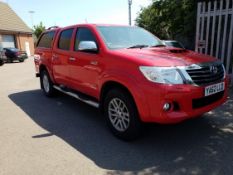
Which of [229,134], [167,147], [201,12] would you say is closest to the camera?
[167,147]

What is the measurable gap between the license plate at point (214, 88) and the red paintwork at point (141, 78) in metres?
0.16

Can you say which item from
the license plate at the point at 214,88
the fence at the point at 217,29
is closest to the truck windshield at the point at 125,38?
the license plate at the point at 214,88

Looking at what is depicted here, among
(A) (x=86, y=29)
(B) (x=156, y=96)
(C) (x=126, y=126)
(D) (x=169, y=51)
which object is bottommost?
(C) (x=126, y=126)

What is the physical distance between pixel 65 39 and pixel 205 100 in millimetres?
3547

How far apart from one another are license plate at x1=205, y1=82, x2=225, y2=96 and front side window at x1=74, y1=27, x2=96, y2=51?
217 cm

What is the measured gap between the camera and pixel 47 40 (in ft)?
23.0

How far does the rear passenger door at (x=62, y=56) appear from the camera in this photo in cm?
563

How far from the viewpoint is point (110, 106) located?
424 cm

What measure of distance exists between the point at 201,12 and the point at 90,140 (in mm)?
→ 5734

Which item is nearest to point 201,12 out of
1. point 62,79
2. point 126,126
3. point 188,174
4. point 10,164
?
point 62,79

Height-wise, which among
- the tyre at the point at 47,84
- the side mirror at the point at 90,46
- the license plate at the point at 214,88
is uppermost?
the side mirror at the point at 90,46

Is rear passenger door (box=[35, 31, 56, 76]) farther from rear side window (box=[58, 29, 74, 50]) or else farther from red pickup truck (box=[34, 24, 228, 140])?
red pickup truck (box=[34, 24, 228, 140])

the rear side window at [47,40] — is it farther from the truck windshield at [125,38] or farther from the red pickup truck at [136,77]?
the truck windshield at [125,38]

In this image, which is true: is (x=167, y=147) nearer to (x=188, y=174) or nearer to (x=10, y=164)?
(x=188, y=174)
